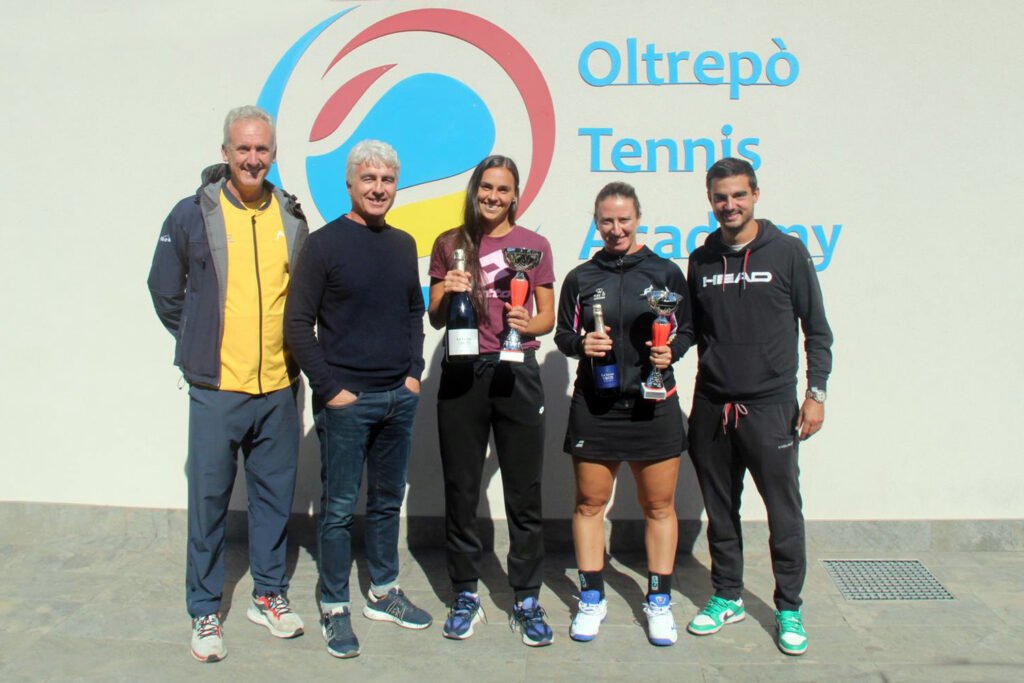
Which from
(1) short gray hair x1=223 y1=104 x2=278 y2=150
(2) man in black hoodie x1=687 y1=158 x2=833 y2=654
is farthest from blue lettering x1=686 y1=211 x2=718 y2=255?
(1) short gray hair x1=223 y1=104 x2=278 y2=150

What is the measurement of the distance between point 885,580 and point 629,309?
2.03 m

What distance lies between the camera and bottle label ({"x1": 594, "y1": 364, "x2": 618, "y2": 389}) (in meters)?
3.65

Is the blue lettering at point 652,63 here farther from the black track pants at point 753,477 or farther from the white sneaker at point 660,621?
the white sneaker at point 660,621

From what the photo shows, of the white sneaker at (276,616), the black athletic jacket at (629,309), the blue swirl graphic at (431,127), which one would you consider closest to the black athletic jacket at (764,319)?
the black athletic jacket at (629,309)

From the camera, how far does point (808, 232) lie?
4.73 meters

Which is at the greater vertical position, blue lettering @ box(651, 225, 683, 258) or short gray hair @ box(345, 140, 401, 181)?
short gray hair @ box(345, 140, 401, 181)

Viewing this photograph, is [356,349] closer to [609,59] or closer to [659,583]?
[659,583]

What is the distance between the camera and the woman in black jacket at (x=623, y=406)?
12.2 ft

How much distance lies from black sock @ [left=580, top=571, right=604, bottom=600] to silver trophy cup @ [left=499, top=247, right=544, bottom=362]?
99 cm

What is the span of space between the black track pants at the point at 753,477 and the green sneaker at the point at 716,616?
4 cm

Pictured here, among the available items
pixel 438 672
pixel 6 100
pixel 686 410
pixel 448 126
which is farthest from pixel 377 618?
pixel 6 100

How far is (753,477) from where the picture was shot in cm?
380

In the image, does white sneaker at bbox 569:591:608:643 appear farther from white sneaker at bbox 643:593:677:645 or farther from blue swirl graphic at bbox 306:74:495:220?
blue swirl graphic at bbox 306:74:495:220

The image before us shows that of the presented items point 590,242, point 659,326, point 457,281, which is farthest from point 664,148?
point 457,281
